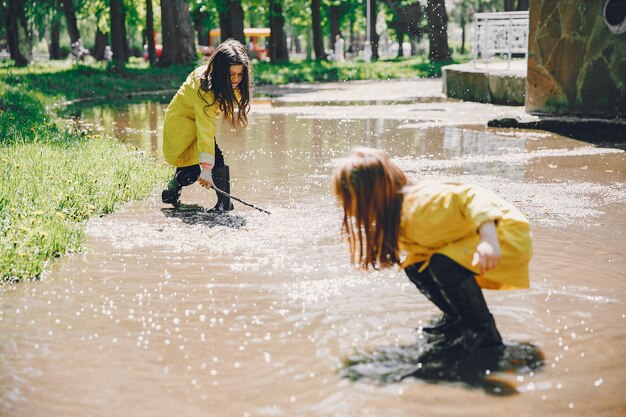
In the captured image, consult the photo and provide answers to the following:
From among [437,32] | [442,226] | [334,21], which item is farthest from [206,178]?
[334,21]

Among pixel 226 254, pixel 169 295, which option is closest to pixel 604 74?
pixel 226 254

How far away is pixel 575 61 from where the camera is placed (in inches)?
454

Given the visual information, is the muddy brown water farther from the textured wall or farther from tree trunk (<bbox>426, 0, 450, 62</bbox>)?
tree trunk (<bbox>426, 0, 450, 62</bbox>)

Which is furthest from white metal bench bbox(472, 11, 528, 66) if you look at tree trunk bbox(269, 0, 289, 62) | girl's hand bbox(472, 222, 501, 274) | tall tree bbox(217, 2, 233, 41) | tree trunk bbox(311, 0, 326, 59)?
tree trunk bbox(311, 0, 326, 59)

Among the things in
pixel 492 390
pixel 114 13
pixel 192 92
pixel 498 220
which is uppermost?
pixel 114 13

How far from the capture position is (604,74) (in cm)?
1123

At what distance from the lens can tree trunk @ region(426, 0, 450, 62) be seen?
35.6 m

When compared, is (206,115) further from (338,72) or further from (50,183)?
(338,72)

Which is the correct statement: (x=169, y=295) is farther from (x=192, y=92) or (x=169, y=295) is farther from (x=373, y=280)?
(x=192, y=92)

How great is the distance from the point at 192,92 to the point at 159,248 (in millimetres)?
1395

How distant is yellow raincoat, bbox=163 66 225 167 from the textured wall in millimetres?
6558

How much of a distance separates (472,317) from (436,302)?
26 cm

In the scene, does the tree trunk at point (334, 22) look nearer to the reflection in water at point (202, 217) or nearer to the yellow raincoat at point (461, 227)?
the reflection in water at point (202, 217)

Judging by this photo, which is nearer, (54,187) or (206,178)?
(206,178)
